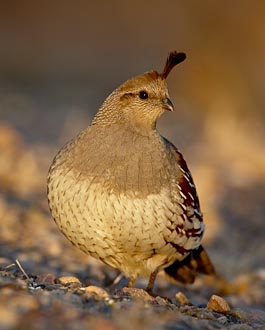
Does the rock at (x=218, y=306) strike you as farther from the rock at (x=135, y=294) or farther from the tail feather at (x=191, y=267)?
the tail feather at (x=191, y=267)

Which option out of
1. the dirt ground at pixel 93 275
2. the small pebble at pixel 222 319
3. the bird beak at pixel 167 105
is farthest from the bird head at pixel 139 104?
the small pebble at pixel 222 319

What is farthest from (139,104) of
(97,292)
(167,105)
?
(97,292)

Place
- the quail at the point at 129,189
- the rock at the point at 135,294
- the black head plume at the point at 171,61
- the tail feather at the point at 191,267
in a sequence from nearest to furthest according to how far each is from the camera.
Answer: the rock at the point at 135,294 < the quail at the point at 129,189 < the black head plume at the point at 171,61 < the tail feather at the point at 191,267

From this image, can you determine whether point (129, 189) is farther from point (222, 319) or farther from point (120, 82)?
point (120, 82)

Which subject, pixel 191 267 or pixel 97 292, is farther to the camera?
pixel 191 267

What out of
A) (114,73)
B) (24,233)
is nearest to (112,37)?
(114,73)

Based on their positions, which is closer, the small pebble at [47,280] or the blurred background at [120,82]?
the small pebble at [47,280]

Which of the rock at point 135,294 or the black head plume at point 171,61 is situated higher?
the black head plume at point 171,61

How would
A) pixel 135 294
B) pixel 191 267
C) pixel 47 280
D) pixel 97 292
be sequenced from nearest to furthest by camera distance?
pixel 97 292 → pixel 135 294 → pixel 47 280 → pixel 191 267
